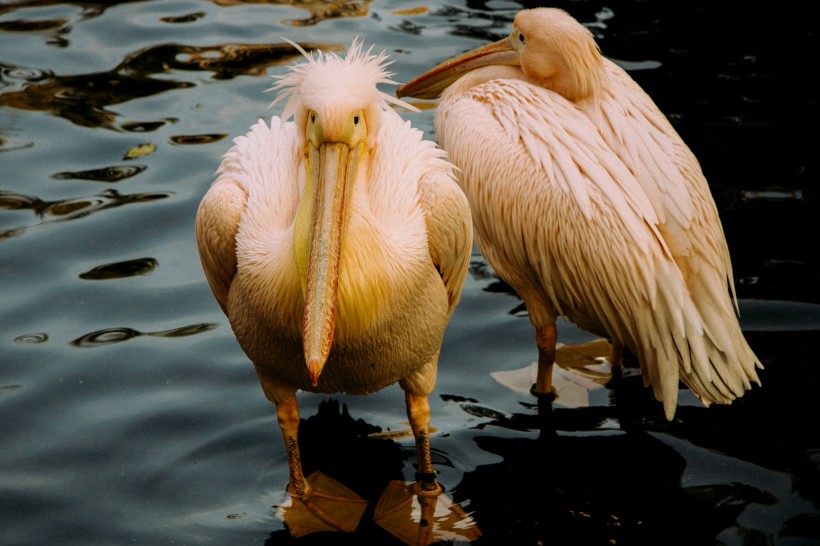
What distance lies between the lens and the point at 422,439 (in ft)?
13.3

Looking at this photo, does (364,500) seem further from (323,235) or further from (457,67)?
(457,67)

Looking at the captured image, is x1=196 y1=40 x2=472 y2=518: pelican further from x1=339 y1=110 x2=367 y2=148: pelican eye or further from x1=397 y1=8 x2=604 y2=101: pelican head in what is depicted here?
x1=397 y1=8 x2=604 y2=101: pelican head

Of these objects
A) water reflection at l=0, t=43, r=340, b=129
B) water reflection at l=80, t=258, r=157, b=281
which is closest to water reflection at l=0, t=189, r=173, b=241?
water reflection at l=80, t=258, r=157, b=281

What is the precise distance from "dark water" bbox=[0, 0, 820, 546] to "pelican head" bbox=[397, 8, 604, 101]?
1.26m

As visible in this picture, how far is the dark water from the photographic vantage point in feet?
13.2

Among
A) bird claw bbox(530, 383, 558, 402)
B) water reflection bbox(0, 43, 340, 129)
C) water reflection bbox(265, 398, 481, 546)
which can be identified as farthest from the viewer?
water reflection bbox(0, 43, 340, 129)

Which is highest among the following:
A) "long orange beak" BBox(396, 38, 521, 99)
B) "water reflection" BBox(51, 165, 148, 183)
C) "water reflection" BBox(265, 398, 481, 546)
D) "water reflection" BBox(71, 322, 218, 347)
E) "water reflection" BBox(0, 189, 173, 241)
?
"long orange beak" BBox(396, 38, 521, 99)

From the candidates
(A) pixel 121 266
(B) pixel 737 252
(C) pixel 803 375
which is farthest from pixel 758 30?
(A) pixel 121 266

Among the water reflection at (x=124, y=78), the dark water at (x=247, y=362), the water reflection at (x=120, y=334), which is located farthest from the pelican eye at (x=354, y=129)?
the water reflection at (x=124, y=78)

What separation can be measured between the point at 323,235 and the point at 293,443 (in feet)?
4.01

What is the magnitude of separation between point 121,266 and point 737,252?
3.40 meters

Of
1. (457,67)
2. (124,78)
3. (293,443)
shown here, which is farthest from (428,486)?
(124,78)

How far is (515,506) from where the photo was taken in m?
4.01

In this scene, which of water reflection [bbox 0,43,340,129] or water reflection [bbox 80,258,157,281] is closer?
water reflection [bbox 80,258,157,281]
